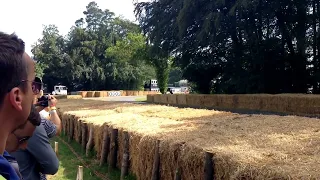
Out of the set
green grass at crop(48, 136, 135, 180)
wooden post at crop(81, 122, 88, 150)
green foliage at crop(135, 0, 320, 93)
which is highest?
green foliage at crop(135, 0, 320, 93)

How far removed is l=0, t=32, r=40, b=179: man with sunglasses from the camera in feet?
4.42

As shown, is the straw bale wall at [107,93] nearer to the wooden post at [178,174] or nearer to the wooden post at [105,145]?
the wooden post at [105,145]

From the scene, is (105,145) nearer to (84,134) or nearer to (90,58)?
(84,134)

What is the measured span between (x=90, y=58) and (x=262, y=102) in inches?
2141

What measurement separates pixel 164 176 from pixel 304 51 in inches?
855

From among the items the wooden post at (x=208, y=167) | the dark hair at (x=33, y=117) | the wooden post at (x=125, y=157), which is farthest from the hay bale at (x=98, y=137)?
the dark hair at (x=33, y=117)

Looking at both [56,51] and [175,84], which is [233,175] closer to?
[56,51]

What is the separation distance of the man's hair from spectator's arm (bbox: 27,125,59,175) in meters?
2.08

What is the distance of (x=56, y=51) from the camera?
73.4 meters

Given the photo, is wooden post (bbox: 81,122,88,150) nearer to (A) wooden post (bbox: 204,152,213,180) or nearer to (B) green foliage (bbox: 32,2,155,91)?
(A) wooden post (bbox: 204,152,213,180)

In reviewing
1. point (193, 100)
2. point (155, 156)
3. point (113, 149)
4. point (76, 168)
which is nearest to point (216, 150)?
point (155, 156)

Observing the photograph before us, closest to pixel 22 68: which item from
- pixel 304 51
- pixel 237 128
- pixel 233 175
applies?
pixel 233 175

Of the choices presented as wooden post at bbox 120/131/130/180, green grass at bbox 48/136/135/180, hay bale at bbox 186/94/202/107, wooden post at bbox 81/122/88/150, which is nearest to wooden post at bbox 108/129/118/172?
green grass at bbox 48/136/135/180

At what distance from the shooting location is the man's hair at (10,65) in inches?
52.7
